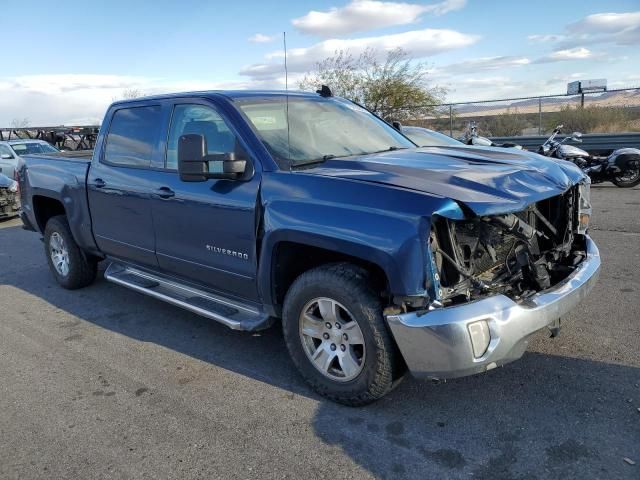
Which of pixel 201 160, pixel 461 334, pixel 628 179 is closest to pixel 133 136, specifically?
pixel 201 160

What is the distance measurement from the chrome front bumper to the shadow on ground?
39cm

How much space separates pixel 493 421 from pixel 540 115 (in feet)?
54.0

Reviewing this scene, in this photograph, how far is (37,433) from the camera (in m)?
3.33

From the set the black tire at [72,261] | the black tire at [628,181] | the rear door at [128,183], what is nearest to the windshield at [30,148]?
the black tire at [72,261]

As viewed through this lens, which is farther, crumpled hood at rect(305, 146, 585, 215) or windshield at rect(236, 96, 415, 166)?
windshield at rect(236, 96, 415, 166)

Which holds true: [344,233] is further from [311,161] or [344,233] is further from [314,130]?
[314,130]

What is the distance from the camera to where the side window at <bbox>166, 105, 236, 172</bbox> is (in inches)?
156

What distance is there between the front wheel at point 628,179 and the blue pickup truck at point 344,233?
8239 millimetres

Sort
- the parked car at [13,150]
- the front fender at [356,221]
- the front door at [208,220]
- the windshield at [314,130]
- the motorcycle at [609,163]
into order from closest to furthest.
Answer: the front fender at [356,221] < the front door at [208,220] < the windshield at [314,130] < the motorcycle at [609,163] < the parked car at [13,150]

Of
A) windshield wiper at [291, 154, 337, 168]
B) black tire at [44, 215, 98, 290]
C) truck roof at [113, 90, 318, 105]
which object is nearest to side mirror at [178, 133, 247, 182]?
windshield wiper at [291, 154, 337, 168]

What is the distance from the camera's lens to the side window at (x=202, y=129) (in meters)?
3.97

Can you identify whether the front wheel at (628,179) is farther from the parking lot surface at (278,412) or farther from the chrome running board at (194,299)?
the chrome running board at (194,299)

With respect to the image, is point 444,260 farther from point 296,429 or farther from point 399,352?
point 296,429

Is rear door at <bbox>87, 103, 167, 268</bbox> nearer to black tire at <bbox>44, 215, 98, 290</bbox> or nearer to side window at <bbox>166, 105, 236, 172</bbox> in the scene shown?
side window at <bbox>166, 105, 236, 172</bbox>
